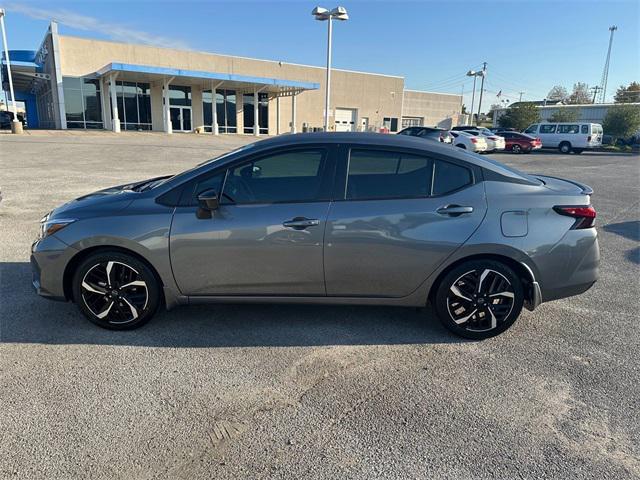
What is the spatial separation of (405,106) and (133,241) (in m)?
64.2

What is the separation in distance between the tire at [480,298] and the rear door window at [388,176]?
74 centimetres

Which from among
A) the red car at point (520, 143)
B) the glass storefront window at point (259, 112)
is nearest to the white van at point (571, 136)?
the red car at point (520, 143)

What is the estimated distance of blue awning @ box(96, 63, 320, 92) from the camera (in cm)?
3150

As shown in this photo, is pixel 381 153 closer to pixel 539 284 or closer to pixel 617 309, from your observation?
pixel 539 284

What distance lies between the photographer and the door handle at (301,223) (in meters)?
3.38

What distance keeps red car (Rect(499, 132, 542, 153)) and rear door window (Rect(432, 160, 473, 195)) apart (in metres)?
29.1

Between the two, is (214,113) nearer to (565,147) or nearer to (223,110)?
(223,110)

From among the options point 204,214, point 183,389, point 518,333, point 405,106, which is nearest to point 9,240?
point 204,214

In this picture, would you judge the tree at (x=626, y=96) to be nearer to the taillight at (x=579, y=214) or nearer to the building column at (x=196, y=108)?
the building column at (x=196, y=108)

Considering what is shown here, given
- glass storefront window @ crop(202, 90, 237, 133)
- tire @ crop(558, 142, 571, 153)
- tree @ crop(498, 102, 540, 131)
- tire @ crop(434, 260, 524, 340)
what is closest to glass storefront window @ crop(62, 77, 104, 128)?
glass storefront window @ crop(202, 90, 237, 133)

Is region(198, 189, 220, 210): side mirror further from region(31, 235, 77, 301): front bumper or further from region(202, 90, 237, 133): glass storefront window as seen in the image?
region(202, 90, 237, 133): glass storefront window

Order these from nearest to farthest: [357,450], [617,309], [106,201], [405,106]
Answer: [357,450] < [106,201] < [617,309] < [405,106]

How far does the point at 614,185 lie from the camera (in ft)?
45.3

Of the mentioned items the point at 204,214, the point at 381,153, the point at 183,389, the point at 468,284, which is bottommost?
the point at 183,389
